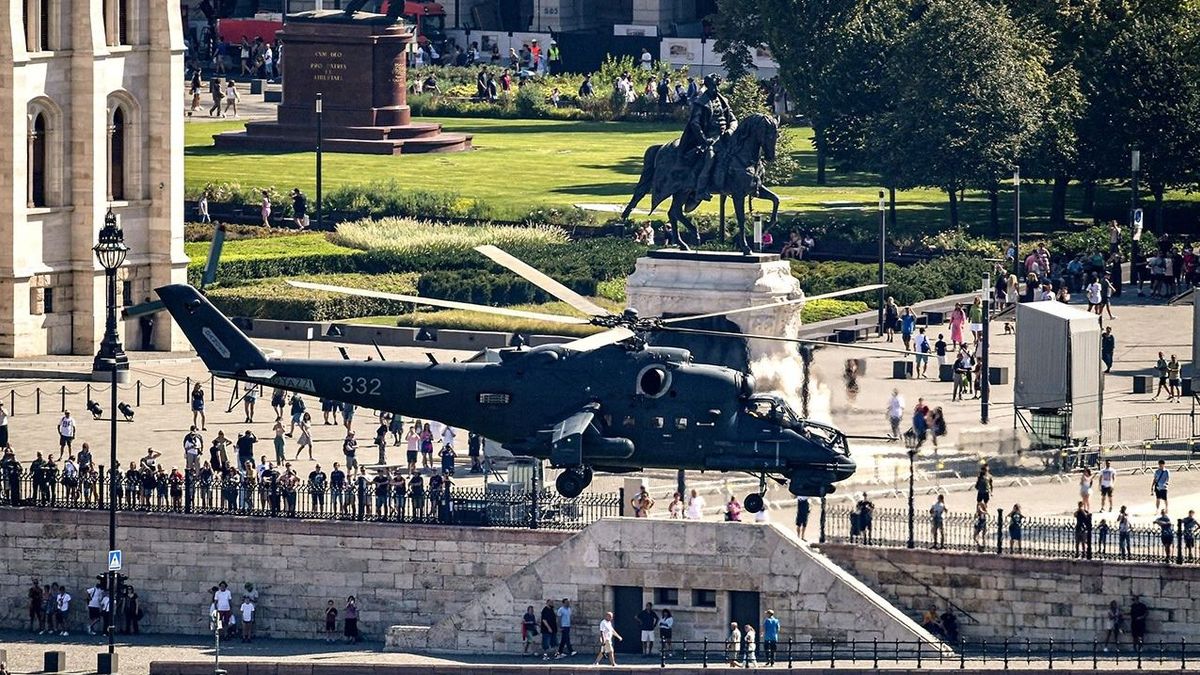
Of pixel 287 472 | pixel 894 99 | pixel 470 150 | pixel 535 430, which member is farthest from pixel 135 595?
pixel 470 150

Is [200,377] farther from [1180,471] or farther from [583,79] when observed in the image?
[583,79]

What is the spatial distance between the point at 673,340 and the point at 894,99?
34.1m

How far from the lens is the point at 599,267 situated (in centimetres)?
10600

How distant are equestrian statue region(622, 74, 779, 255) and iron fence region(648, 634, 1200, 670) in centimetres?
1658

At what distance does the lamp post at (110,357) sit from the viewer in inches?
3004

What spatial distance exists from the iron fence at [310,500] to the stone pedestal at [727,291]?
26.5 feet

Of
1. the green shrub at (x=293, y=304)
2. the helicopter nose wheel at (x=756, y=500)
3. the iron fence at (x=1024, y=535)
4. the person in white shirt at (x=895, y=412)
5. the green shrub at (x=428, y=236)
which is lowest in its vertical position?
the iron fence at (x=1024, y=535)

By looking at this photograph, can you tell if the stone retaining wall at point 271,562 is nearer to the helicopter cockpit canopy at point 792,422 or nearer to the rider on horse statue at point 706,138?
the helicopter cockpit canopy at point 792,422

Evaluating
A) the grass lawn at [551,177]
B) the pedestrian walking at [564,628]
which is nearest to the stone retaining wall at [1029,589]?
the pedestrian walking at [564,628]

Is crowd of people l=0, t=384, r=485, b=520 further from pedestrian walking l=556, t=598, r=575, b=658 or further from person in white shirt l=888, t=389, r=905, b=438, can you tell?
person in white shirt l=888, t=389, r=905, b=438

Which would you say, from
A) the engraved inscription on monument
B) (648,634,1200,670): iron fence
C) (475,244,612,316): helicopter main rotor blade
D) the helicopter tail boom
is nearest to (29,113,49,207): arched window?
the helicopter tail boom

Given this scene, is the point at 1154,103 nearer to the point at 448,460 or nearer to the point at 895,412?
the point at 895,412

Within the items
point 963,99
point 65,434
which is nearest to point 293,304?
point 65,434

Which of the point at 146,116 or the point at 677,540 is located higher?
the point at 146,116
